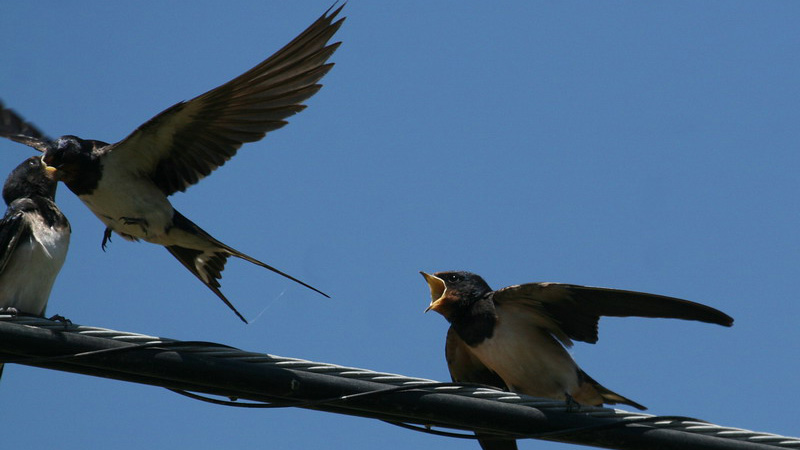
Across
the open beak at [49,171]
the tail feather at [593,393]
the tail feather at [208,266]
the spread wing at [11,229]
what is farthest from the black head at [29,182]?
the tail feather at [593,393]

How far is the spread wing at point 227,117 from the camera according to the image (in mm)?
5434

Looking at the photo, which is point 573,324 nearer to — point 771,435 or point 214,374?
point 771,435

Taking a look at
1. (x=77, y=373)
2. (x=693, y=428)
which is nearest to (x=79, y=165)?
(x=77, y=373)

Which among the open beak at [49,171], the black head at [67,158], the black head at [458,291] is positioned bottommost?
the black head at [458,291]

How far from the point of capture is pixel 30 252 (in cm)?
492

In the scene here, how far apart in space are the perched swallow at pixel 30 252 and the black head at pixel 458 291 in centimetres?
192

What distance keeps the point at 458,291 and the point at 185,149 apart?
5.77 feet

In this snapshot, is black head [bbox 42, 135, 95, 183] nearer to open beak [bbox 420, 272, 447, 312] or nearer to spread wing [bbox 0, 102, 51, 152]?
spread wing [bbox 0, 102, 51, 152]

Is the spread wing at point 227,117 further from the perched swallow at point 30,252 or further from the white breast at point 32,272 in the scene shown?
the white breast at point 32,272

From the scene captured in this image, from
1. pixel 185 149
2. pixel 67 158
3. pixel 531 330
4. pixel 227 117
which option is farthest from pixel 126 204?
pixel 531 330

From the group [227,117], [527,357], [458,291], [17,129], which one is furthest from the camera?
[17,129]

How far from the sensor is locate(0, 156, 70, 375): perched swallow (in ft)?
16.0

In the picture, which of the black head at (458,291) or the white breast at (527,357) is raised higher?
the black head at (458,291)

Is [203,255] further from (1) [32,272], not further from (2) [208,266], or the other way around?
(1) [32,272]
